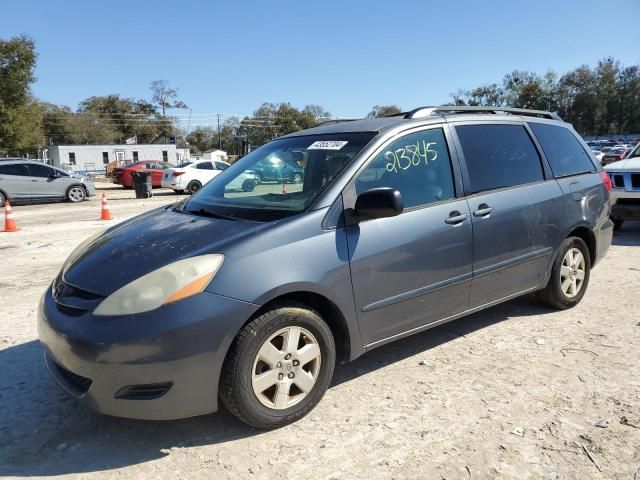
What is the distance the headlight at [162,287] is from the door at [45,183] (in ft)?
58.6

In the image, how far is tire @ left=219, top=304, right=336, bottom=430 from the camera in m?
2.60

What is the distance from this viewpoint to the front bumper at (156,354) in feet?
7.93

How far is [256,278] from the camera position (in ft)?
8.64

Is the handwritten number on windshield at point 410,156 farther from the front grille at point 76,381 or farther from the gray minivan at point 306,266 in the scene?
the front grille at point 76,381

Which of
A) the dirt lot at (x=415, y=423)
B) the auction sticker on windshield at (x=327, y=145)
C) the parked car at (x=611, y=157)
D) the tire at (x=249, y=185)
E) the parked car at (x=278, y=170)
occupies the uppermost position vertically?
the parked car at (x=611, y=157)

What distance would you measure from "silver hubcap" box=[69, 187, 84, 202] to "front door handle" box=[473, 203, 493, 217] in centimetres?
1857

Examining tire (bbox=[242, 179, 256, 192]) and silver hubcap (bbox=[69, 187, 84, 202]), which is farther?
silver hubcap (bbox=[69, 187, 84, 202])

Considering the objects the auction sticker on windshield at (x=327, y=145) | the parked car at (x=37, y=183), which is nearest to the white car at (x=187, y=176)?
the parked car at (x=37, y=183)

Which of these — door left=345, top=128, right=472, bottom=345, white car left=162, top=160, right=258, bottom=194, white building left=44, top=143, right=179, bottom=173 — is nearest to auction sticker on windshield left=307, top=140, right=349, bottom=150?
door left=345, top=128, right=472, bottom=345

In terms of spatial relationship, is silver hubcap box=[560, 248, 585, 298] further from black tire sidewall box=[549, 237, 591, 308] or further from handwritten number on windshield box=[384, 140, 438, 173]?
handwritten number on windshield box=[384, 140, 438, 173]

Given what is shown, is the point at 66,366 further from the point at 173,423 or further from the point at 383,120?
the point at 383,120

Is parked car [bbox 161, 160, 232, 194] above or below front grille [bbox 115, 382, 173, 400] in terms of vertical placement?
above

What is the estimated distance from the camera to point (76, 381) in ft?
8.62

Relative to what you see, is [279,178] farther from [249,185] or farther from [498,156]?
[498,156]
